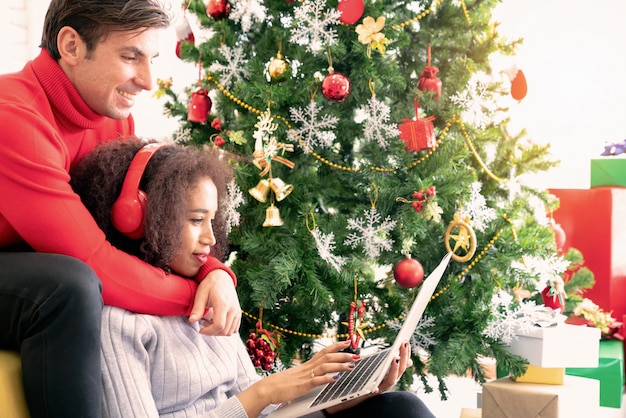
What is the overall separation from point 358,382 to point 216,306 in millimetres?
303

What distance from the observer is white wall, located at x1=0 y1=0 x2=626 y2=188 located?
354 cm

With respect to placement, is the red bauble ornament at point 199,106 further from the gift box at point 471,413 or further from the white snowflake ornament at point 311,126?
the gift box at point 471,413

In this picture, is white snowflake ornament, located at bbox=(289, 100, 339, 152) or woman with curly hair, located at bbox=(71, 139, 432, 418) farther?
white snowflake ornament, located at bbox=(289, 100, 339, 152)

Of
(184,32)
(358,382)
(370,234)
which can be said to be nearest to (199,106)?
(184,32)

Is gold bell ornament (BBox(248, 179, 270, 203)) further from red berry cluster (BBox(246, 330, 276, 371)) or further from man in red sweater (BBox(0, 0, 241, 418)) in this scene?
man in red sweater (BBox(0, 0, 241, 418))

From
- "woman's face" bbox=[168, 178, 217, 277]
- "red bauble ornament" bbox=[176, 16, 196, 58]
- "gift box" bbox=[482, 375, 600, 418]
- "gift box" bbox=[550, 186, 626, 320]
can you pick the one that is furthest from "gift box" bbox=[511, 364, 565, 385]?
"red bauble ornament" bbox=[176, 16, 196, 58]

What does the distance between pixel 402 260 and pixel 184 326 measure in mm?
812

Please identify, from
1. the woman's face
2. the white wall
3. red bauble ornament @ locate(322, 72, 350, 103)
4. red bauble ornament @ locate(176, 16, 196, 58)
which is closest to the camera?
the woman's face

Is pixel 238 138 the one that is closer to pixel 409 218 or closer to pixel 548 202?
pixel 409 218

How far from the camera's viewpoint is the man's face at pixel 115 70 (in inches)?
52.2

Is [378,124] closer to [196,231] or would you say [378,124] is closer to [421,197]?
[421,197]

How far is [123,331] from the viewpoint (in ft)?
3.70

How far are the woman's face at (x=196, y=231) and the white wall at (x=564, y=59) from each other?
2.52 metres

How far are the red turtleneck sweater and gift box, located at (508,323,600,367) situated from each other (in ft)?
3.87
